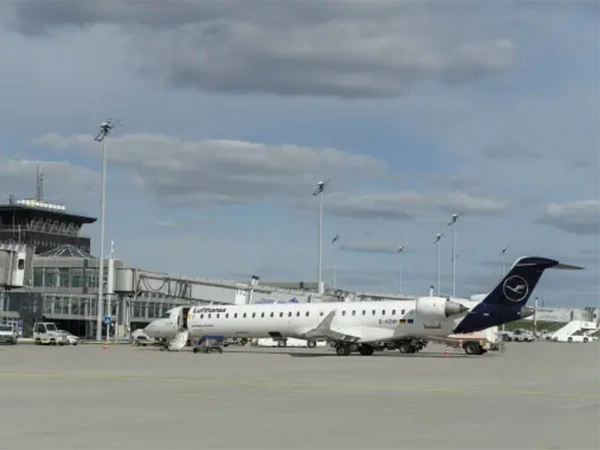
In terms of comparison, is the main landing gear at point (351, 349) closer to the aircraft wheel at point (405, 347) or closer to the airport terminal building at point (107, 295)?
the aircraft wheel at point (405, 347)

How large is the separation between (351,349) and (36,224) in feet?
380

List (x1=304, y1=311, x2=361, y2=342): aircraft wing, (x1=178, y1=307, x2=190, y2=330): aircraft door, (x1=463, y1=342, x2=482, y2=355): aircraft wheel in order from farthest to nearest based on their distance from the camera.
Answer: (x1=178, y1=307, x2=190, y2=330): aircraft door
(x1=463, y1=342, x2=482, y2=355): aircraft wheel
(x1=304, y1=311, x2=361, y2=342): aircraft wing

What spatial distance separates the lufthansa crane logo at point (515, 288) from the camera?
58.2 m

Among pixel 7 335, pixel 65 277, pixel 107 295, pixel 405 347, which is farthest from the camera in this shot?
pixel 65 277

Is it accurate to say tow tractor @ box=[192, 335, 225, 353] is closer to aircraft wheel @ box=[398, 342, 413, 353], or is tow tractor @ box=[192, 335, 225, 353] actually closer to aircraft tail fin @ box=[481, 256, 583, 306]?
aircraft wheel @ box=[398, 342, 413, 353]

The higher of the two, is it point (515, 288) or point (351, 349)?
point (515, 288)

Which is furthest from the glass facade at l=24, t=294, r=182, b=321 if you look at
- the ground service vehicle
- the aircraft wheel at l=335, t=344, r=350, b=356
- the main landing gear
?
the main landing gear

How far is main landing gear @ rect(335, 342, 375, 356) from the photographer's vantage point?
2419 inches

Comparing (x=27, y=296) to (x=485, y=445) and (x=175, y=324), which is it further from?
(x=485, y=445)

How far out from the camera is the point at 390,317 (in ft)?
197

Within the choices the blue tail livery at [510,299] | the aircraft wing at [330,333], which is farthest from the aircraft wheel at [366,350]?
the blue tail livery at [510,299]

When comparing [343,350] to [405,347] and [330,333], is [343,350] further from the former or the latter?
[405,347]

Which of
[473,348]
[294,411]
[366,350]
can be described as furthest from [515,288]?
[294,411]

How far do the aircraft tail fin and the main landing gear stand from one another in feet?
27.2
